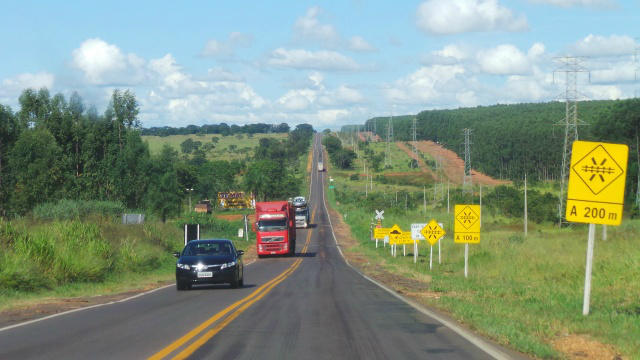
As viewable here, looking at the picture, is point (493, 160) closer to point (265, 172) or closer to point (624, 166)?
Answer: point (265, 172)

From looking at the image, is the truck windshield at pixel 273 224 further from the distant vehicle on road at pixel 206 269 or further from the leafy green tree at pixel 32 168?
the leafy green tree at pixel 32 168

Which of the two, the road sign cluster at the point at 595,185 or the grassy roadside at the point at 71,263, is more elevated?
the road sign cluster at the point at 595,185

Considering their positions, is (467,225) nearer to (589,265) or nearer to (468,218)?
(468,218)

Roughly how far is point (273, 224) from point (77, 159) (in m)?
42.3

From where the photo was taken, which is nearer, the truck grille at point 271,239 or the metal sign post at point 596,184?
the metal sign post at point 596,184

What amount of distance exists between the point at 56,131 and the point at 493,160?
89.4 m

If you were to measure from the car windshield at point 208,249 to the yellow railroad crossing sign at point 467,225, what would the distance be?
929 centimetres

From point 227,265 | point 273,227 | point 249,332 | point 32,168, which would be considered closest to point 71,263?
point 227,265

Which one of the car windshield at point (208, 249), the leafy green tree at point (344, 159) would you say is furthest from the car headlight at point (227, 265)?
the leafy green tree at point (344, 159)

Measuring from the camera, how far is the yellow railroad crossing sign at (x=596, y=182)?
46.1ft

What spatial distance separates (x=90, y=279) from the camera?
27500mm

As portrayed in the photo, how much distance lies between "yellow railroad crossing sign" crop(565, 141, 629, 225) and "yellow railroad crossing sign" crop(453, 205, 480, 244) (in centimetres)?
1512

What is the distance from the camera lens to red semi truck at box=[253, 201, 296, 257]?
55.1m

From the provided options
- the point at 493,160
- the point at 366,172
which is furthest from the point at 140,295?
the point at 366,172
